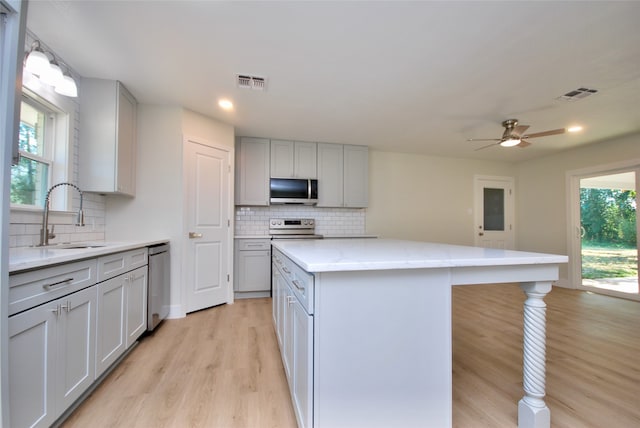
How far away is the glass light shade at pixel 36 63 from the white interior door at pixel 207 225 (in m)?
1.49

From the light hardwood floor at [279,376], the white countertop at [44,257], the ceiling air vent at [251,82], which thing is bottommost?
the light hardwood floor at [279,376]

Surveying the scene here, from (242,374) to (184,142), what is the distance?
2.55 metres

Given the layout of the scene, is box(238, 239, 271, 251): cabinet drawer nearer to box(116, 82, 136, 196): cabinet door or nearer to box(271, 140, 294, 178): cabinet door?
box(271, 140, 294, 178): cabinet door

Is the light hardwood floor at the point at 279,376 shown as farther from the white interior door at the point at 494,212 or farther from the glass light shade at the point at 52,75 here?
the white interior door at the point at 494,212

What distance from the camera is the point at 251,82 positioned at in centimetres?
255

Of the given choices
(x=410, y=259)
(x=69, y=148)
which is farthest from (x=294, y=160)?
(x=410, y=259)

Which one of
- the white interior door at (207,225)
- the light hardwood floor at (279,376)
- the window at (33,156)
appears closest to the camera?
the light hardwood floor at (279,376)

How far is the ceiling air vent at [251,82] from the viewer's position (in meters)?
2.48

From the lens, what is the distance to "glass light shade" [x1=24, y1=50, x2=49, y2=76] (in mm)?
1594

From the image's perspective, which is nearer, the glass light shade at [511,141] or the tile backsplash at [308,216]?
the glass light shade at [511,141]

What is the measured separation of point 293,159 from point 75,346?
3.41 meters

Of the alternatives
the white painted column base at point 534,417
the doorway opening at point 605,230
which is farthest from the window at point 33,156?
the doorway opening at point 605,230

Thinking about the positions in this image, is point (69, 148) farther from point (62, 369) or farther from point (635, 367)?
point (635, 367)

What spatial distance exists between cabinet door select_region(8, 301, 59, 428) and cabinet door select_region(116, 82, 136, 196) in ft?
5.47
